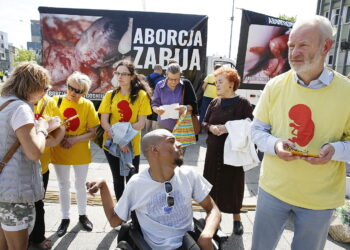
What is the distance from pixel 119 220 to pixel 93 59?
19.5 ft

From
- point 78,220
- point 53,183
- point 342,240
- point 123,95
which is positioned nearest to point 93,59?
point 53,183

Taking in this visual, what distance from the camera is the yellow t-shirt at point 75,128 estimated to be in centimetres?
277

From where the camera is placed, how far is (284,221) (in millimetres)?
1825

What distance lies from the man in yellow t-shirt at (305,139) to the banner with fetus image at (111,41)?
528cm

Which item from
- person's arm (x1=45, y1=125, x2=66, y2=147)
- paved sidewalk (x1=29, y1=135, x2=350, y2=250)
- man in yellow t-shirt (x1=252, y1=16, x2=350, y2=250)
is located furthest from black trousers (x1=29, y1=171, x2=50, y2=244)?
man in yellow t-shirt (x1=252, y1=16, x2=350, y2=250)

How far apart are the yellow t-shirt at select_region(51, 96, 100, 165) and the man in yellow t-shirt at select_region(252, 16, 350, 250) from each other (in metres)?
1.85

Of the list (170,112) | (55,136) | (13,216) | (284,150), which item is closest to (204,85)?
(170,112)

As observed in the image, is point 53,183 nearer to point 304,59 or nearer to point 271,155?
point 271,155

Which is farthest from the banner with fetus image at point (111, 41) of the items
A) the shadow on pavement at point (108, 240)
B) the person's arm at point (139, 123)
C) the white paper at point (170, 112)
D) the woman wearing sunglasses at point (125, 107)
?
the shadow on pavement at point (108, 240)

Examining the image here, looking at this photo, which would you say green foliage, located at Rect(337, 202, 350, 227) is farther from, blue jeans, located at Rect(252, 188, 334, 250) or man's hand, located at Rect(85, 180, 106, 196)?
man's hand, located at Rect(85, 180, 106, 196)

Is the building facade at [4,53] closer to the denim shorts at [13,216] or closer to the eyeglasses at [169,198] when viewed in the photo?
the denim shorts at [13,216]

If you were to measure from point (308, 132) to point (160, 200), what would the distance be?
1.04 meters

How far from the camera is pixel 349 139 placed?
62.3 inches

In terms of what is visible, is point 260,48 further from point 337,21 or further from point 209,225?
point 337,21
